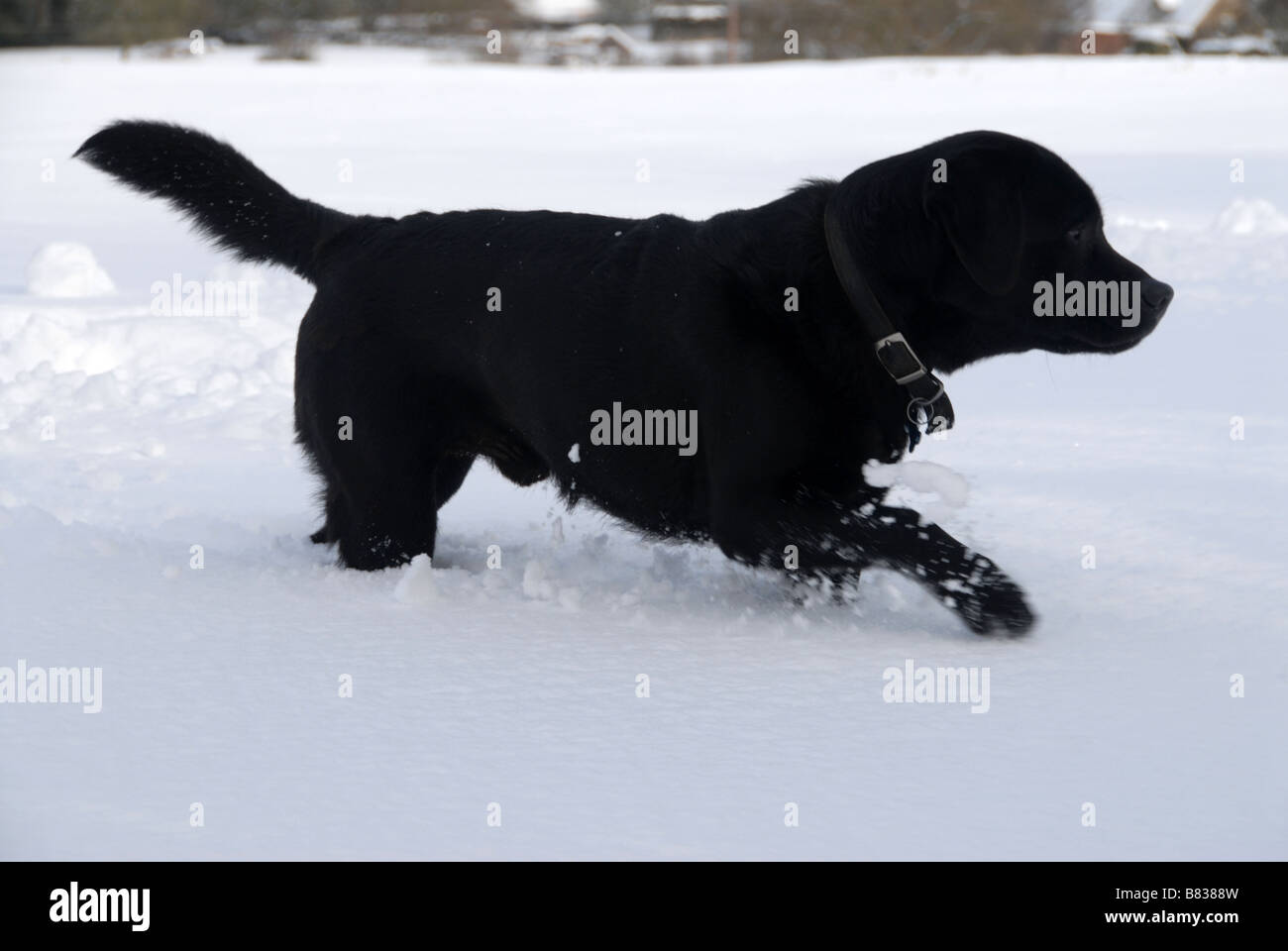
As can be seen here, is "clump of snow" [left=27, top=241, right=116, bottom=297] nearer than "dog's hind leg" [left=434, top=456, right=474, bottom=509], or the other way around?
A: "dog's hind leg" [left=434, top=456, right=474, bottom=509]

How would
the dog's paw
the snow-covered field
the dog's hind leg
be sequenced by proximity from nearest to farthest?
the snow-covered field, the dog's paw, the dog's hind leg

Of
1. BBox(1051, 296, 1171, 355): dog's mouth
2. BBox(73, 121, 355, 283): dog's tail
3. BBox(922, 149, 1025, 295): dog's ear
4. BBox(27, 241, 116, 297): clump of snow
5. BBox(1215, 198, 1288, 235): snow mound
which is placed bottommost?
BBox(1051, 296, 1171, 355): dog's mouth

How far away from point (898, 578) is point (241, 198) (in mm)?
1900

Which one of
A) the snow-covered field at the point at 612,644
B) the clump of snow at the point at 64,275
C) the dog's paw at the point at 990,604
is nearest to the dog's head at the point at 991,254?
the snow-covered field at the point at 612,644

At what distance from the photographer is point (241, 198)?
3625 millimetres

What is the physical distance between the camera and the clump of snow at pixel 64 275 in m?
7.46

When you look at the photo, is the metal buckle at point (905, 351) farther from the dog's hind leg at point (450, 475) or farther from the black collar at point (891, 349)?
the dog's hind leg at point (450, 475)

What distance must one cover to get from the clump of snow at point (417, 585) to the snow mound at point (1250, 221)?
6859mm

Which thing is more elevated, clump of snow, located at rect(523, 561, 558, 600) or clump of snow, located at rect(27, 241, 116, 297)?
clump of snow, located at rect(27, 241, 116, 297)

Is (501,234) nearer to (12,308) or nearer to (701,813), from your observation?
(701,813)

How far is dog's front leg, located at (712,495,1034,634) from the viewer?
294 centimetres

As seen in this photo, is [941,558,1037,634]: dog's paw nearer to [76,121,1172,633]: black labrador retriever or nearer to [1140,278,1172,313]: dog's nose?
[76,121,1172,633]: black labrador retriever

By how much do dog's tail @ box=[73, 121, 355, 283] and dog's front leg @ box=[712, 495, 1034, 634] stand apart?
1354mm

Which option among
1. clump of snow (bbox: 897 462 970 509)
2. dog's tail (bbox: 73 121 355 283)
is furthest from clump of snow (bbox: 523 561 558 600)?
dog's tail (bbox: 73 121 355 283)
